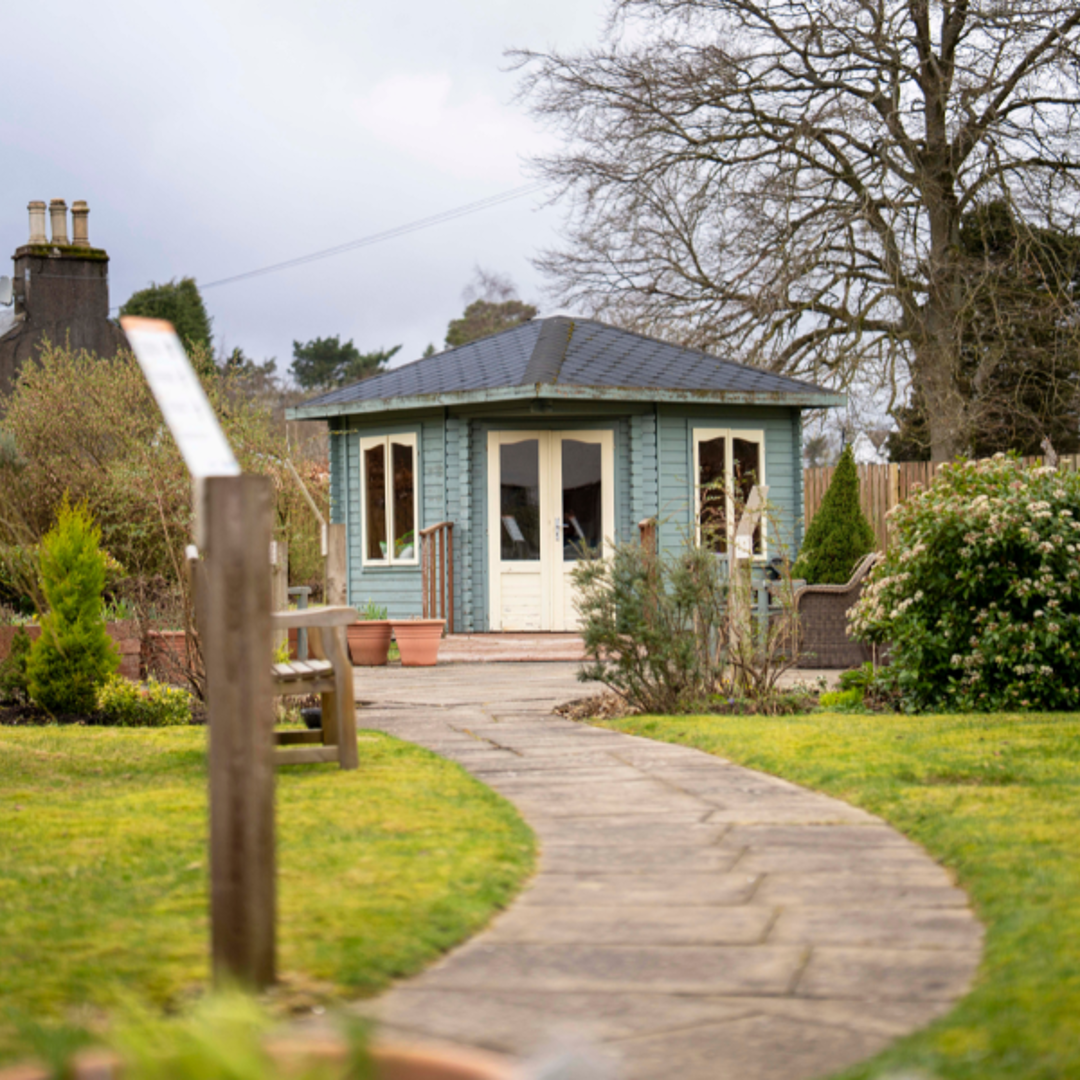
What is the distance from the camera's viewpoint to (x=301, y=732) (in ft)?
18.1

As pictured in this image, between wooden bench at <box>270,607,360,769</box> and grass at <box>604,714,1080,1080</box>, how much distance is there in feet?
5.29

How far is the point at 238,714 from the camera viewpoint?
239 centimetres

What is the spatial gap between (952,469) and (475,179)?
27.3 m

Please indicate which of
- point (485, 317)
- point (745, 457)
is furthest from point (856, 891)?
point (485, 317)

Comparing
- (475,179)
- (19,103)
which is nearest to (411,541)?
(19,103)

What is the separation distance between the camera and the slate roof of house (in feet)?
41.4

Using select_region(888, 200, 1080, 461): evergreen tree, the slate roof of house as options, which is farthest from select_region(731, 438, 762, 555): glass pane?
select_region(888, 200, 1080, 461): evergreen tree

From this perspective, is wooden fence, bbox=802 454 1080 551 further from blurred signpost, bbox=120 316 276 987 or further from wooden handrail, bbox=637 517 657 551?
blurred signpost, bbox=120 316 276 987

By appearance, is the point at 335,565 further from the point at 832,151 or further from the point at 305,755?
the point at 832,151

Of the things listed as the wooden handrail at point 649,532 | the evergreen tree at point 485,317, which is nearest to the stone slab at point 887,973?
the wooden handrail at point 649,532

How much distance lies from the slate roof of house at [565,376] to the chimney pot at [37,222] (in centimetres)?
1197

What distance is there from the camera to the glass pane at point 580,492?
1313cm

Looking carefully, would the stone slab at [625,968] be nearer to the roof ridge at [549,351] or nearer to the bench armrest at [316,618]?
the bench armrest at [316,618]

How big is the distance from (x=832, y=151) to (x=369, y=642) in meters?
10.9
